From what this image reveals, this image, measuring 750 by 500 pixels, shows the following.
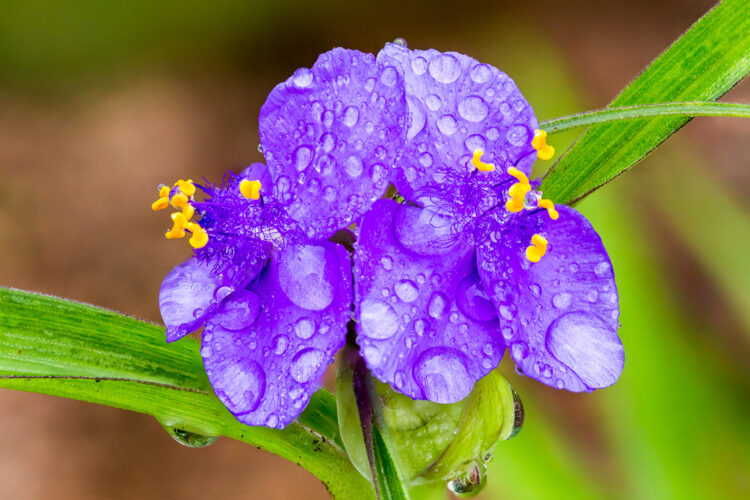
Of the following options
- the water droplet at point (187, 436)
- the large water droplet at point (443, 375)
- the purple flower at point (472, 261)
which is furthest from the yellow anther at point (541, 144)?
the water droplet at point (187, 436)

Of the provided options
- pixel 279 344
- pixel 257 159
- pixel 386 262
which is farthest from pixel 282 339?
pixel 257 159

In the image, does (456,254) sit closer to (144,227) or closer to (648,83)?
(648,83)

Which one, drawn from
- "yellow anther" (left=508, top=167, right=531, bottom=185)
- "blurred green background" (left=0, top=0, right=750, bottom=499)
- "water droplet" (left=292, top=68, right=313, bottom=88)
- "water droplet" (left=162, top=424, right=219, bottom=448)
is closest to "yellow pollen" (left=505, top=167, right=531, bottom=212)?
"yellow anther" (left=508, top=167, right=531, bottom=185)

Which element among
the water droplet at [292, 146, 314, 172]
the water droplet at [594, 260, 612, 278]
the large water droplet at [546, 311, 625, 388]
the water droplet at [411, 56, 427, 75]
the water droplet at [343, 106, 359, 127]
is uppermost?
the water droplet at [411, 56, 427, 75]

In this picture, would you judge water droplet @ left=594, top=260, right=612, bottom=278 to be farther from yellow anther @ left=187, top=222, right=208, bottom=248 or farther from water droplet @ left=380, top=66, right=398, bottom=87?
yellow anther @ left=187, top=222, right=208, bottom=248

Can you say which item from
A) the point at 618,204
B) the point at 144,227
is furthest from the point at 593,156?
the point at 144,227

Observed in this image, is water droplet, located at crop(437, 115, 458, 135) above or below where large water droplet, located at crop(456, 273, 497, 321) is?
above
